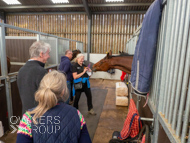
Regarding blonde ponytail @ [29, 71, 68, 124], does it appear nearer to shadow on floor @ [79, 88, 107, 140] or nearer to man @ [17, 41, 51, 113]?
man @ [17, 41, 51, 113]

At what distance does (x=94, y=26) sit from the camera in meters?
8.70

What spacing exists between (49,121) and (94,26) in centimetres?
840

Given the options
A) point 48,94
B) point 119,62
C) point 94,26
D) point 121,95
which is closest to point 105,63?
point 119,62

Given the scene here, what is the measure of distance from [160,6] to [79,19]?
8323mm

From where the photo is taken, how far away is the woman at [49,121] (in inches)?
36.5

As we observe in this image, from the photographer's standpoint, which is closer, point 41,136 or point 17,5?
point 41,136

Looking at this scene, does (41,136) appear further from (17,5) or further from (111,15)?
(17,5)

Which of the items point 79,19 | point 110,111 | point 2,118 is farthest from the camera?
point 79,19

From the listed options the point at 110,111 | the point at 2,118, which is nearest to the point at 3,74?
the point at 2,118

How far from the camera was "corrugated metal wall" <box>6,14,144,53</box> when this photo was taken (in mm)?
8445

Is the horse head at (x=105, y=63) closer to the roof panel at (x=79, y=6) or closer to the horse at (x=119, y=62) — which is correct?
the horse at (x=119, y=62)

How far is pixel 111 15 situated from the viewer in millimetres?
8508

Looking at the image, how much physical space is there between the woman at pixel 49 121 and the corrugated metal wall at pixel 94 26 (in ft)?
26.1

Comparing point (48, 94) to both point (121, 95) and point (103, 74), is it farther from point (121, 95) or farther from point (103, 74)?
point (103, 74)
